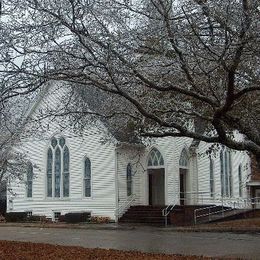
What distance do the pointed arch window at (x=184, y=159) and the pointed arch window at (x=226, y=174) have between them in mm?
4007

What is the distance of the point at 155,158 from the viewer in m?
34.3

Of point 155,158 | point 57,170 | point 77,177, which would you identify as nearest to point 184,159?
point 155,158

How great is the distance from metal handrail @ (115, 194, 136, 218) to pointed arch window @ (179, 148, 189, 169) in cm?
355

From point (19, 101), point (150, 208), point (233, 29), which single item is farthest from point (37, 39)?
point (150, 208)

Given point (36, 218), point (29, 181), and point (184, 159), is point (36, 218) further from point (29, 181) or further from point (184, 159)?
point (184, 159)

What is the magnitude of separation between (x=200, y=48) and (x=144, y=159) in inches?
942

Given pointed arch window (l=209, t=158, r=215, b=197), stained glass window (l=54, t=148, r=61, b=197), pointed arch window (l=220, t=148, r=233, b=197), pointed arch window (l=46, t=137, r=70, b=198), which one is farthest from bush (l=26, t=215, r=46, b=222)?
pointed arch window (l=220, t=148, r=233, b=197)

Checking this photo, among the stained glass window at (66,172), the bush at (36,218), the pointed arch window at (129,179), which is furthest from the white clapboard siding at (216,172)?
the bush at (36,218)

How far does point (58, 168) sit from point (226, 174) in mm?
11636

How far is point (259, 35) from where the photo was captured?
31.9 feet

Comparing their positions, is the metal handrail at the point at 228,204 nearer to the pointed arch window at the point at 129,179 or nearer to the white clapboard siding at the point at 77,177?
the pointed arch window at the point at 129,179

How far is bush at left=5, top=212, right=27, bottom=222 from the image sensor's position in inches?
1406

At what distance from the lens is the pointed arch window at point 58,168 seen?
116ft

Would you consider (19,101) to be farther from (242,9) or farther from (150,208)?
(150,208)
